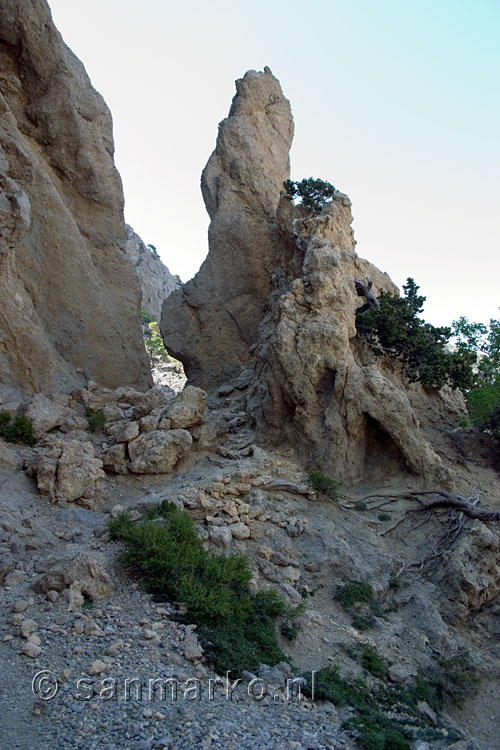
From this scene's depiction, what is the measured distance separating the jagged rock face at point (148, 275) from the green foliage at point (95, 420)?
48.8 metres

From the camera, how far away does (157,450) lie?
15719 mm

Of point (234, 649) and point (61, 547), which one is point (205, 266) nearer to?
point (61, 547)

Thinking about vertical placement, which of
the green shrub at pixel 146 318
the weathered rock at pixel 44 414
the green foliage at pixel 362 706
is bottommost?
the green foliage at pixel 362 706

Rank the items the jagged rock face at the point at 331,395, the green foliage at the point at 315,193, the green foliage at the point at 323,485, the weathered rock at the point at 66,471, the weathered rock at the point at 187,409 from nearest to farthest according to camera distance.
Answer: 1. the weathered rock at the point at 66,471
2. the green foliage at the point at 323,485
3. the weathered rock at the point at 187,409
4. the jagged rock face at the point at 331,395
5. the green foliage at the point at 315,193

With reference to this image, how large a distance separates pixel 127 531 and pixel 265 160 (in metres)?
22.8

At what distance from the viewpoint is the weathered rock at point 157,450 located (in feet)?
51.1

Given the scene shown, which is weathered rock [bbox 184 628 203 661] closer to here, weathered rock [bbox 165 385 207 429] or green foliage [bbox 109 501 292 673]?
green foliage [bbox 109 501 292 673]

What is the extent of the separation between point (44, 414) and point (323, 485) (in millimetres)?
7933

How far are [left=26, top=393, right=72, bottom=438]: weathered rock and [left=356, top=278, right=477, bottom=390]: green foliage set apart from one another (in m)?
10.9

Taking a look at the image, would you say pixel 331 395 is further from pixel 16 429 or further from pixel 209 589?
pixel 16 429

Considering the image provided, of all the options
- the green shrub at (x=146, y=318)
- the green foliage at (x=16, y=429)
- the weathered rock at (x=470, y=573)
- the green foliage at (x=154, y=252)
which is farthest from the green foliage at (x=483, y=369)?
the green foliage at (x=154, y=252)

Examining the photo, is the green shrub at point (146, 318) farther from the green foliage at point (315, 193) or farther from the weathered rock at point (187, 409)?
the weathered rock at point (187, 409)

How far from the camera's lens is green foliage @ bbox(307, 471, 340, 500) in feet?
53.1

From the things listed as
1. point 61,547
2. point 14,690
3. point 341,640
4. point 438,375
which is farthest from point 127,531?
point 438,375
